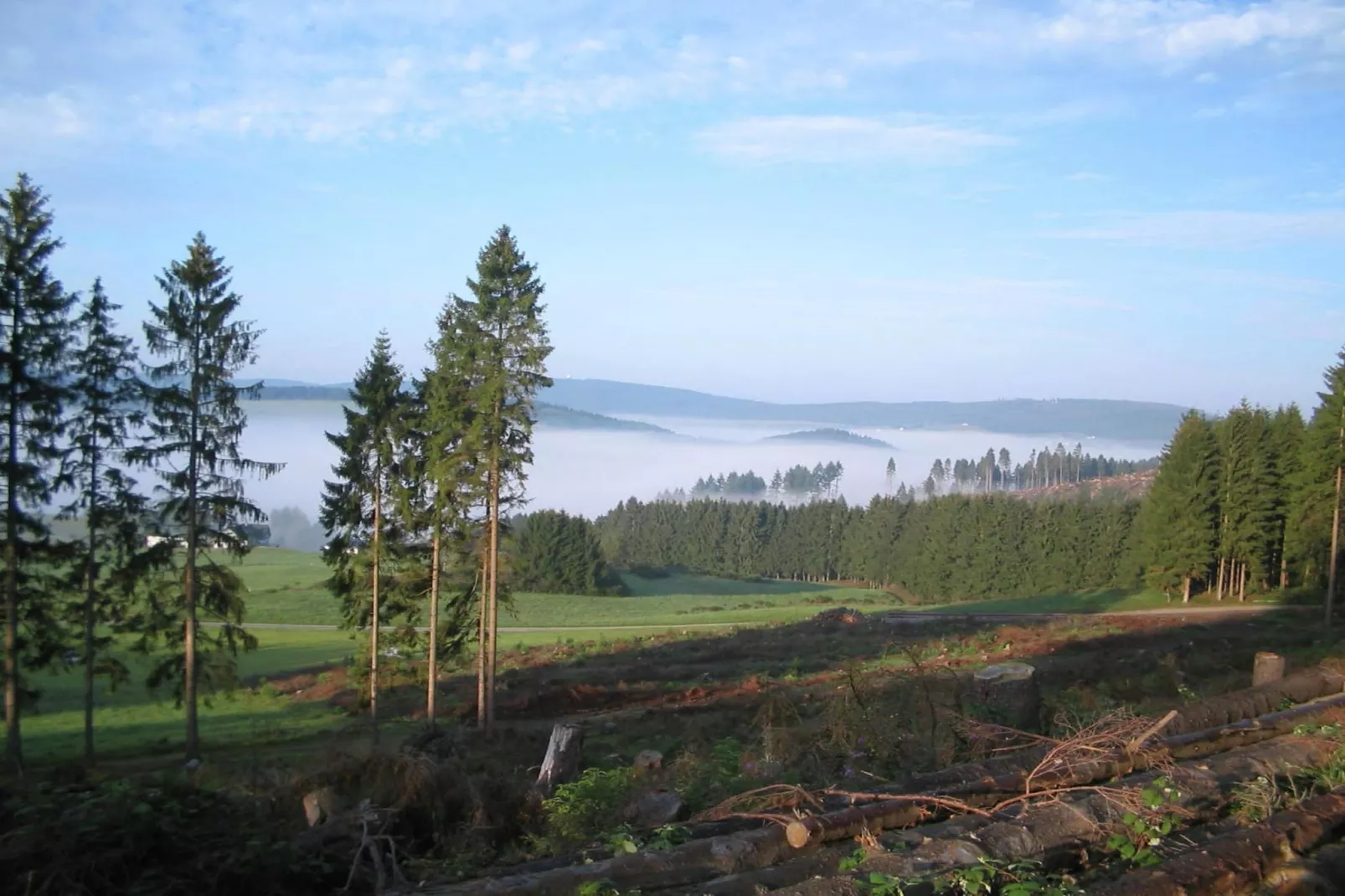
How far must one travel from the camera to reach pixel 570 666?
40.2 m

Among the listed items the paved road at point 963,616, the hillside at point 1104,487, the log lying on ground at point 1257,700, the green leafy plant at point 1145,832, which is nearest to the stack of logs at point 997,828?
the green leafy plant at point 1145,832

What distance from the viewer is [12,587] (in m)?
21.4

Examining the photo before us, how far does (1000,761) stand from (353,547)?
75.0ft

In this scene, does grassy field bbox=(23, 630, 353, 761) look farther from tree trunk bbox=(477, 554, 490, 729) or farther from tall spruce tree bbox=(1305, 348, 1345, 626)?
tall spruce tree bbox=(1305, 348, 1345, 626)

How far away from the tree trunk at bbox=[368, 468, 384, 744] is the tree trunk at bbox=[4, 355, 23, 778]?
8225 mm

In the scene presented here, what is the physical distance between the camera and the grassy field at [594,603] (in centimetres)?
6297

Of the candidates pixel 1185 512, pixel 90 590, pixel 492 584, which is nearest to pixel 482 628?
pixel 492 584

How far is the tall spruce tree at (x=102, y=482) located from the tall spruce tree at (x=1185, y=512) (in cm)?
5513

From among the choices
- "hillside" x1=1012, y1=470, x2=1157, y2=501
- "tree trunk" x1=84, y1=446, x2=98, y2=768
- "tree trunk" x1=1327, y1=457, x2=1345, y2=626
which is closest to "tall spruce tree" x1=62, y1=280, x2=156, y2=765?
"tree trunk" x1=84, y1=446, x2=98, y2=768

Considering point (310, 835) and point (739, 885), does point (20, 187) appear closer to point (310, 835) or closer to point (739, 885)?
point (310, 835)

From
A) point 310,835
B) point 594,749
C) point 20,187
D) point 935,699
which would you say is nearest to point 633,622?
point 594,749

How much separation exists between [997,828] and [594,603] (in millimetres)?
72978

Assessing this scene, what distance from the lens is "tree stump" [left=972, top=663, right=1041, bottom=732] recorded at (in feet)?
37.9

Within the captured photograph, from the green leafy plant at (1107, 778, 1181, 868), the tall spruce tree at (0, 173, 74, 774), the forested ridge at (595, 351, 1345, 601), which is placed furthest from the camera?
the forested ridge at (595, 351, 1345, 601)
